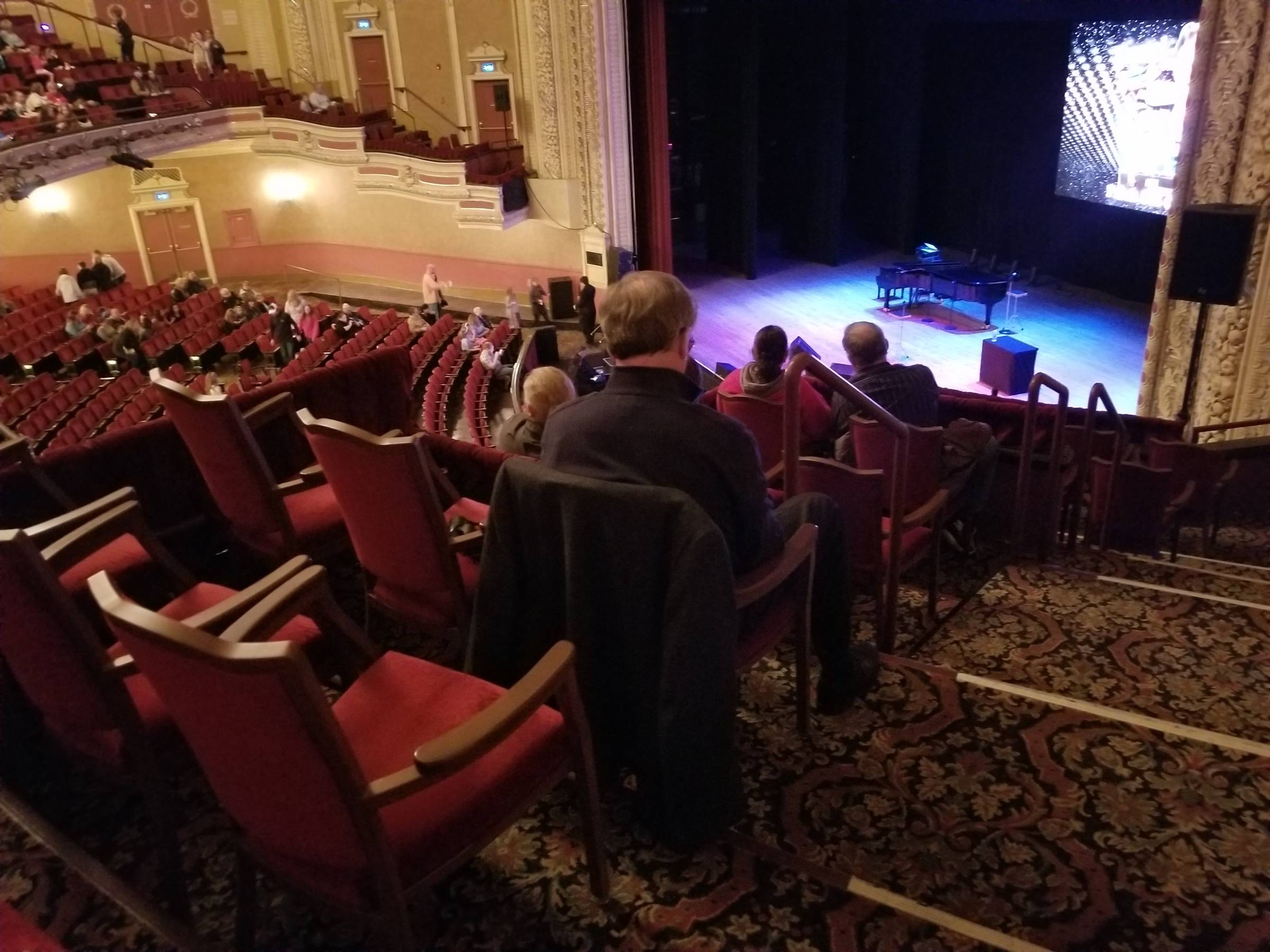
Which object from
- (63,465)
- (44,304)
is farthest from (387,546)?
(44,304)

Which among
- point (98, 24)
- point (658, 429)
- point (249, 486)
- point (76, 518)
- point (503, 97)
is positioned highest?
point (98, 24)

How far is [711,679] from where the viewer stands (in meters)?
1.46

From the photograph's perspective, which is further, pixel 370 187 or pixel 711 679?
pixel 370 187

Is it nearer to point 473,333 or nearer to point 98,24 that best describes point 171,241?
point 98,24

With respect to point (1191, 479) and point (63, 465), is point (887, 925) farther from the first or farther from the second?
point (1191, 479)

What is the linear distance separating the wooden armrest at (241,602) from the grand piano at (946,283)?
896 centimetres

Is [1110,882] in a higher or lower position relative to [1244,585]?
higher

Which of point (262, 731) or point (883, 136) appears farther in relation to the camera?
point (883, 136)

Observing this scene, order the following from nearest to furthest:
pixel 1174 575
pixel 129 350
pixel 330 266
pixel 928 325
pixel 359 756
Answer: pixel 359 756 < pixel 1174 575 < pixel 129 350 < pixel 928 325 < pixel 330 266

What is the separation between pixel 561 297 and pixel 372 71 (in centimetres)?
410

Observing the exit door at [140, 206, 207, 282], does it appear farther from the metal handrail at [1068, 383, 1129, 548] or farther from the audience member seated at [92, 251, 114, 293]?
the metal handrail at [1068, 383, 1129, 548]

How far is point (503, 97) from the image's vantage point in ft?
33.6

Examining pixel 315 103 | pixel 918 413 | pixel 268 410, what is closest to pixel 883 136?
pixel 315 103

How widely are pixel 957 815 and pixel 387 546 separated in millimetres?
1188
